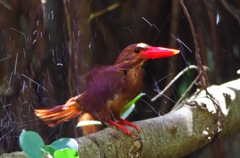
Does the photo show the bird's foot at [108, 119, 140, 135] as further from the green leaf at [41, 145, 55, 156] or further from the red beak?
A: the green leaf at [41, 145, 55, 156]

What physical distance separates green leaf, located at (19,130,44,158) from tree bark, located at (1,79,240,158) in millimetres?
223

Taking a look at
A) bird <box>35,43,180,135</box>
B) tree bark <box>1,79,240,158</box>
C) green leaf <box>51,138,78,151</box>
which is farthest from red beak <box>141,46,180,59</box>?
green leaf <box>51,138,78,151</box>

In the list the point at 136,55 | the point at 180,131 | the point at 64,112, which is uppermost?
the point at 136,55

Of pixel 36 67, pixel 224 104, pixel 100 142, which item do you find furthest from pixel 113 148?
pixel 36 67

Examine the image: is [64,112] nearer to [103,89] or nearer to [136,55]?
[103,89]

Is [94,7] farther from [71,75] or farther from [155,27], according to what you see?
[71,75]

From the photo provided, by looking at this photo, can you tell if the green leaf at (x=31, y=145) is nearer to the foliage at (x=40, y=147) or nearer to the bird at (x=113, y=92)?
the foliage at (x=40, y=147)

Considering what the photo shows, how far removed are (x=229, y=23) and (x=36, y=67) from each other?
33.6 inches

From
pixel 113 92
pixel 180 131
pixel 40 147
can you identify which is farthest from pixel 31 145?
pixel 180 131

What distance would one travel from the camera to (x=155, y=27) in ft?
9.22

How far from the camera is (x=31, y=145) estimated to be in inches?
47.4

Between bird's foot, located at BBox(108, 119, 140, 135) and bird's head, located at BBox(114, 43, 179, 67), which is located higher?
bird's head, located at BBox(114, 43, 179, 67)

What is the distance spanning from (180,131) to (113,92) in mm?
239

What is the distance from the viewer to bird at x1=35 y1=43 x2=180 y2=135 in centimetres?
166
